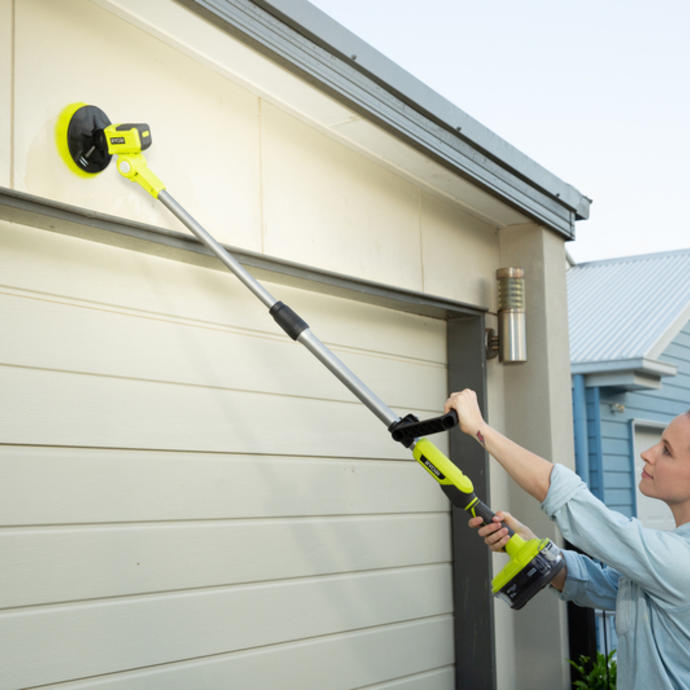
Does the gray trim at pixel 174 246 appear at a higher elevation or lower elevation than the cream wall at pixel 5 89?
lower

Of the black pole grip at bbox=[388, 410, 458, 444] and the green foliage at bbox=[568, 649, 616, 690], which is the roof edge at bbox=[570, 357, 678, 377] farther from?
the black pole grip at bbox=[388, 410, 458, 444]

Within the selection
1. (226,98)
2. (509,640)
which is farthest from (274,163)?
(509,640)

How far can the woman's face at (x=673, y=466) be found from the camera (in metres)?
2.37

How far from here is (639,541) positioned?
218 cm

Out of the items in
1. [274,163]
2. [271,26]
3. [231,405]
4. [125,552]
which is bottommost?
[125,552]

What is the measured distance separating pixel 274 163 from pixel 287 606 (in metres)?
1.71

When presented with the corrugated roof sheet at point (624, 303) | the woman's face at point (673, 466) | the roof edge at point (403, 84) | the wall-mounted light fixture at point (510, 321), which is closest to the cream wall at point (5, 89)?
the roof edge at point (403, 84)

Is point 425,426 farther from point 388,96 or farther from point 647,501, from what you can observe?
point 647,501

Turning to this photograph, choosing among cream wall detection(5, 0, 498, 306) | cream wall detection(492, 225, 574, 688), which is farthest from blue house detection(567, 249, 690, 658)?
cream wall detection(5, 0, 498, 306)

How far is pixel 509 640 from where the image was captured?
4.38 metres

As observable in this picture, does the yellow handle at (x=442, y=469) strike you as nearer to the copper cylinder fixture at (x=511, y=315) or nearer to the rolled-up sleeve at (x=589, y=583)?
the rolled-up sleeve at (x=589, y=583)

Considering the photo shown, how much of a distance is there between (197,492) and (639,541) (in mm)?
1504

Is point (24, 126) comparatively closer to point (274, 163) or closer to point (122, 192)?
point (122, 192)

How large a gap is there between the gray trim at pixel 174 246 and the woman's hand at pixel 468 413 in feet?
3.46
